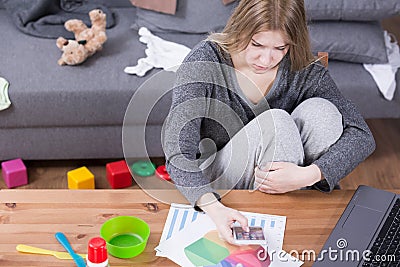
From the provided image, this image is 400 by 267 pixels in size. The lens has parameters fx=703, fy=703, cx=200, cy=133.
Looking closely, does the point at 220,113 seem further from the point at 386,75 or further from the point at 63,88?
the point at 386,75

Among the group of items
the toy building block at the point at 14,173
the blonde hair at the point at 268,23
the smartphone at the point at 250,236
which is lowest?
the toy building block at the point at 14,173

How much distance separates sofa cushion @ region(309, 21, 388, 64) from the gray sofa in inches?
1.7

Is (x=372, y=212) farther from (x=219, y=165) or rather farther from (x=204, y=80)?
(x=204, y=80)

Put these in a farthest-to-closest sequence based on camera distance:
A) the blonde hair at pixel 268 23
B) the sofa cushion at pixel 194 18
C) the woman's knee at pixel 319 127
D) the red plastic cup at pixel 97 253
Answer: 1. the sofa cushion at pixel 194 18
2. the woman's knee at pixel 319 127
3. the blonde hair at pixel 268 23
4. the red plastic cup at pixel 97 253

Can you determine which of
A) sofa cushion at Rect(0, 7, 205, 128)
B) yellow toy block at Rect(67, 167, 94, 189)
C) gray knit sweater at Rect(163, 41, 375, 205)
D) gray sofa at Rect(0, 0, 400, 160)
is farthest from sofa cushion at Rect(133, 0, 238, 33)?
gray knit sweater at Rect(163, 41, 375, 205)

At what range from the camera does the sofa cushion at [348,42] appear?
8.01ft

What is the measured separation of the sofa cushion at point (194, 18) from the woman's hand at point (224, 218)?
1.13m

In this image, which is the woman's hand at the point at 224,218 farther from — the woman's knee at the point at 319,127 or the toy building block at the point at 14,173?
the toy building block at the point at 14,173

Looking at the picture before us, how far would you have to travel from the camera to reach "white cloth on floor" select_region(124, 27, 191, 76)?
2.38 meters

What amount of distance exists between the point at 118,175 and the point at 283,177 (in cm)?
93

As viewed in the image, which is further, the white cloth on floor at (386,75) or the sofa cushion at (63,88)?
the white cloth on floor at (386,75)

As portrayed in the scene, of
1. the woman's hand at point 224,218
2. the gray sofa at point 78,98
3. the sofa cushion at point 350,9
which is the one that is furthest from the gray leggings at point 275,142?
the sofa cushion at point 350,9

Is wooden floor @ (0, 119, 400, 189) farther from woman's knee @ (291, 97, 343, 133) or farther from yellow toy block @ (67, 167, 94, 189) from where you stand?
woman's knee @ (291, 97, 343, 133)

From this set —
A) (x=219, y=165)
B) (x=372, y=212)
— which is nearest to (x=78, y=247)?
(x=219, y=165)
